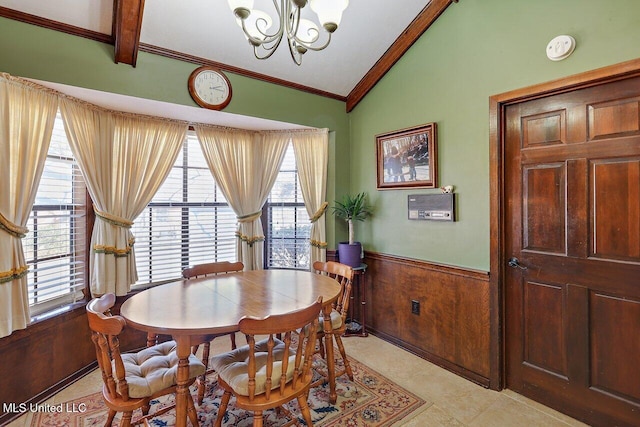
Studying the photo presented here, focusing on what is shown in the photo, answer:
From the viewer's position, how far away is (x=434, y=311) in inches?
110

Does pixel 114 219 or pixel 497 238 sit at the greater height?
pixel 114 219

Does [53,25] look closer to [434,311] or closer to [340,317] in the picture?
[340,317]

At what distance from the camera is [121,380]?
1.54 meters

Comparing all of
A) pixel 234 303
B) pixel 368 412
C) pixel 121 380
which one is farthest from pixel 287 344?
pixel 368 412

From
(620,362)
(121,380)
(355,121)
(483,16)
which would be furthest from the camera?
(355,121)

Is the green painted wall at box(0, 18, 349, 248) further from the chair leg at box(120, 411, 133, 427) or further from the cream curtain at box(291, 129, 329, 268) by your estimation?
the chair leg at box(120, 411, 133, 427)

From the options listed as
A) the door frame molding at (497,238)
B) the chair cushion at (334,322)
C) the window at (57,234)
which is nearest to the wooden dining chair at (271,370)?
the chair cushion at (334,322)

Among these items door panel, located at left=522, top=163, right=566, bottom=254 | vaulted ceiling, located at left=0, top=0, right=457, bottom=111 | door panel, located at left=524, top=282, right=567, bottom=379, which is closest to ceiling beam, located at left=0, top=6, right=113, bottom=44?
vaulted ceiling, located at left=0, top=0, right=457, bottom=111

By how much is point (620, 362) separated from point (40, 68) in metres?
4.26

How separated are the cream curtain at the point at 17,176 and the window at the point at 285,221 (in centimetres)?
211

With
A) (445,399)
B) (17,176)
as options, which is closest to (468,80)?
(445,399)

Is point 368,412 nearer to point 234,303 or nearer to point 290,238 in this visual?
point 234,303

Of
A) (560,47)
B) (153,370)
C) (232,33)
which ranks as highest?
(232,33)

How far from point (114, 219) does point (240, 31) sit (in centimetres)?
197
